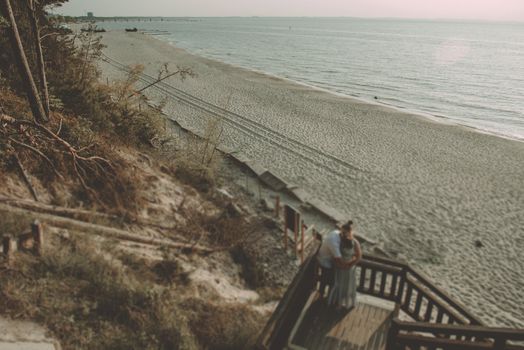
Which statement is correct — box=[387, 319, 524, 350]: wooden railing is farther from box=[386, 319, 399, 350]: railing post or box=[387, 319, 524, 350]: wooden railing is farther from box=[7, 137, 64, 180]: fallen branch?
box=[7, 137, 64, 180]: fallen branch

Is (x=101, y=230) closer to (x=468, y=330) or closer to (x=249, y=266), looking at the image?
(x=249, y=266)

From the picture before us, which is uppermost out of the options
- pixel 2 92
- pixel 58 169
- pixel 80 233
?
pixel 2 92

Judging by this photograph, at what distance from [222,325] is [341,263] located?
6.82 feet

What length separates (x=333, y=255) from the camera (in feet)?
20.0

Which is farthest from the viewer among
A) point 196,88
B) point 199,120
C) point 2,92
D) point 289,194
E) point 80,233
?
point 196,88

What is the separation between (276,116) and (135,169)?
49.4 feet

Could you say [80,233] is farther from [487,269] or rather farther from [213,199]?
[487,269]

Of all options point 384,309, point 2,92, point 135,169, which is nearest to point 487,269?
point 384,309

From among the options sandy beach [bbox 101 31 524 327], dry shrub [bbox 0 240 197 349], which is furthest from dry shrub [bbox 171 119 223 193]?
dry shrub [bbox 0 240 197 349]

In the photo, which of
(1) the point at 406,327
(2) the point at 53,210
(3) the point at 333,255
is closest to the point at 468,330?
(1) the point at 406,327

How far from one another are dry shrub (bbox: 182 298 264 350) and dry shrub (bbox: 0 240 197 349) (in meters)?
0.26

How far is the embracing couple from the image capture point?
6059mm

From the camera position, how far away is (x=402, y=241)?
36.3 ft

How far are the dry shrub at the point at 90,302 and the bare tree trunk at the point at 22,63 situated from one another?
12.3 feet
